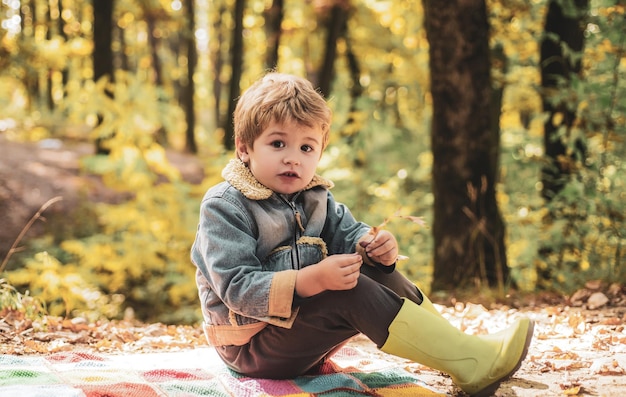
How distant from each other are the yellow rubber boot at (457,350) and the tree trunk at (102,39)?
9884 millimetres

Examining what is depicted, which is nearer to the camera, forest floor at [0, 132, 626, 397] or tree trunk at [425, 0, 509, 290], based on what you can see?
forest floor at [0, 132, 626, 397]

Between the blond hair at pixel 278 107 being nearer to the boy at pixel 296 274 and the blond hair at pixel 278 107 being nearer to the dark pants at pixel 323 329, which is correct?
the boy at pixel 296 274

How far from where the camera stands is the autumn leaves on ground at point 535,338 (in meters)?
2.48

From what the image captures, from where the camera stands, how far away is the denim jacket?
86.5 inches

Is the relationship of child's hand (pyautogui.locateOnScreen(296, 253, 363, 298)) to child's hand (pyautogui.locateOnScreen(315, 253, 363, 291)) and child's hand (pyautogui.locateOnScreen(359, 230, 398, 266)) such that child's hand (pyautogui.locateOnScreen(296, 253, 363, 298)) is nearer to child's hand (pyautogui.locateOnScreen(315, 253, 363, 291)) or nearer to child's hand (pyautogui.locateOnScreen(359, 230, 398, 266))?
child's hand (pyautogui.locateOnScreen(315, 253, 363, 291))

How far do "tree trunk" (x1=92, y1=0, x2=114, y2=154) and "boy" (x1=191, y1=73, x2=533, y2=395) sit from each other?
367 inches

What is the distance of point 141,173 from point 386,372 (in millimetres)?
4927

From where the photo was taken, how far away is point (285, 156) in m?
2.40

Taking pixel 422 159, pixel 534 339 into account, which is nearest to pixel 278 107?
Answer: pixel 534 339

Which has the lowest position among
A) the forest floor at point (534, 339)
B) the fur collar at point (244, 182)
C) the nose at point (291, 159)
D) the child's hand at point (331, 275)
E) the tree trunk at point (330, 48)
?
the forest floor at point (534, 339)

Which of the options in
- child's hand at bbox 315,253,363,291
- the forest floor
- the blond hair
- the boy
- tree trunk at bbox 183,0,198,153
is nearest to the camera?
child's hand at bbox 315,253,363,291

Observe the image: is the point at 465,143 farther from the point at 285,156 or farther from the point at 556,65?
the point at 285,156

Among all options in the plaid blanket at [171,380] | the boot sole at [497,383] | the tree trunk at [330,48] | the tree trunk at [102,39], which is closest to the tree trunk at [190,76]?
the tree trunk at [102,39]

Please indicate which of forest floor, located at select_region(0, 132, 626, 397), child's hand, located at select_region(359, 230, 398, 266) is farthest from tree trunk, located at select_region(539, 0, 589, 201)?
child's hand, located at select_region(359, 230, 398, 266)
